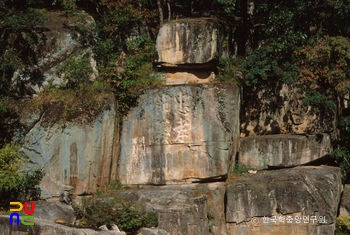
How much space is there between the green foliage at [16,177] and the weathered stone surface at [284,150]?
567 centimetres

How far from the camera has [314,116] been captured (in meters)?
17.4

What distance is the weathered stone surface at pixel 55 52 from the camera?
16109 millimetres

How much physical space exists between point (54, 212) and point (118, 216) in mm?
1474

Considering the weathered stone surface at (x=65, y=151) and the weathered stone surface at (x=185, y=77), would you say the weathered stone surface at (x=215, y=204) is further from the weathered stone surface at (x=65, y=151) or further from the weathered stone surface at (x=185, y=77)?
the weathered stone surface at (x=185, y=77)

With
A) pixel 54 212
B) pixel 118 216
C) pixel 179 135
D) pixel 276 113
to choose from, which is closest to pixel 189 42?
pixel 179 135

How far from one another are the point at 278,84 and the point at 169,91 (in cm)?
361

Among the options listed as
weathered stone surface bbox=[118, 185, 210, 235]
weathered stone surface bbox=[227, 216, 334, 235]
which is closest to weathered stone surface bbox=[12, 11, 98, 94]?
weathered stone surface bbox=[118, 185, 210, 235]

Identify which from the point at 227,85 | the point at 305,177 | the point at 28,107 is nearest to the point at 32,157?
the point at 28,107

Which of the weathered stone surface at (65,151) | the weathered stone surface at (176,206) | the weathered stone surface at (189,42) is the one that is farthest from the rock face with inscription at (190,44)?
the weathered stone surface at (176,206)

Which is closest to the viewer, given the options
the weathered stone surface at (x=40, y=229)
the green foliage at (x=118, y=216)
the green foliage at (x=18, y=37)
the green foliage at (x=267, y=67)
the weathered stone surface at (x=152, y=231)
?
the weathered stone surface at (x=40, y=229)

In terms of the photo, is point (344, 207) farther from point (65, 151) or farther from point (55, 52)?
point (55, 52)

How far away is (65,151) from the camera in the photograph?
15289mm

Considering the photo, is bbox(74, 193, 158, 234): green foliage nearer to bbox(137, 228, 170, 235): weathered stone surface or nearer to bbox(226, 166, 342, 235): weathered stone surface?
bbox(137, 228, 170, 235): weathered stone surface

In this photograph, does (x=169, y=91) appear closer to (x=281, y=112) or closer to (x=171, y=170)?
(x=171, y=170)
